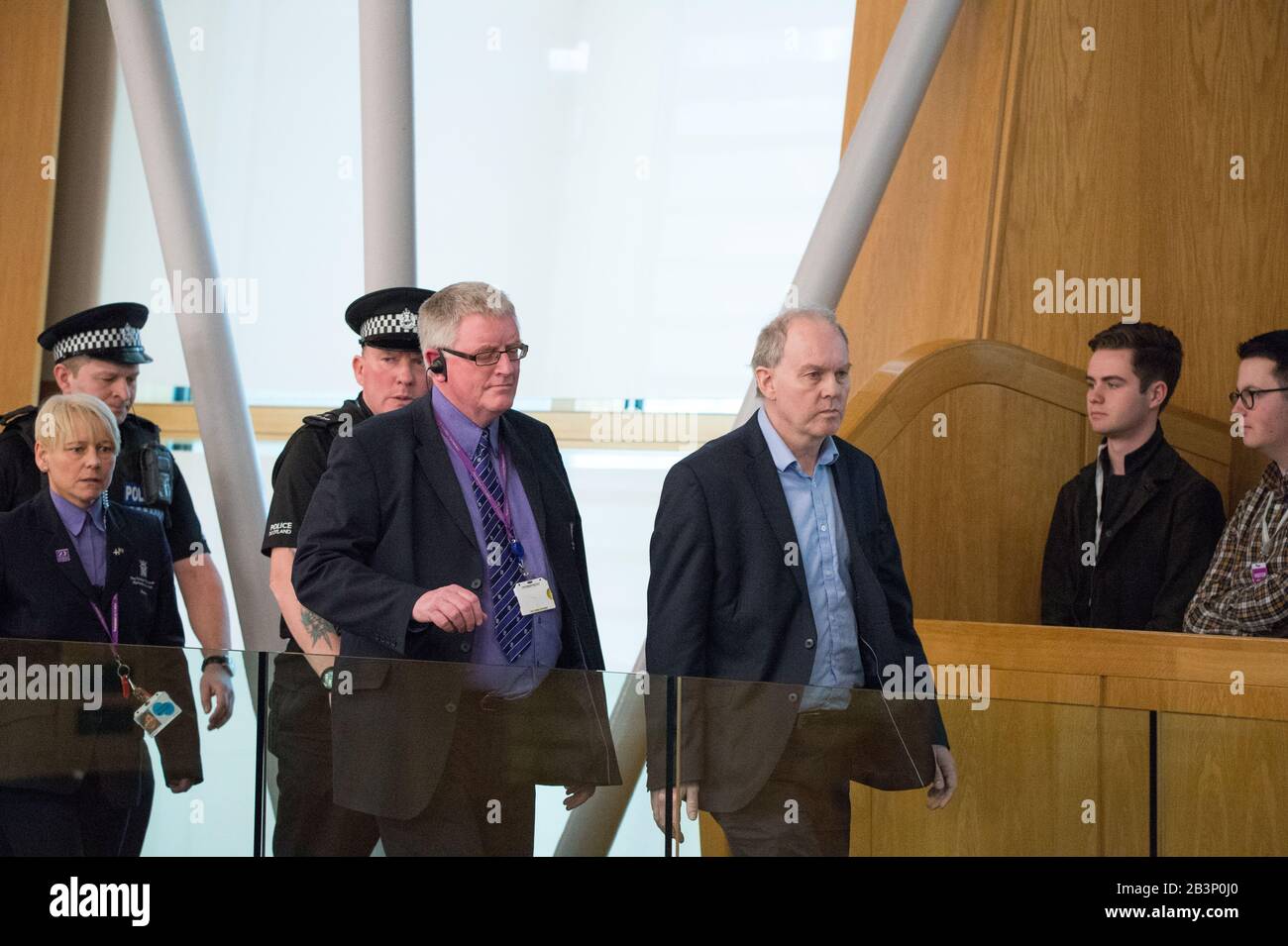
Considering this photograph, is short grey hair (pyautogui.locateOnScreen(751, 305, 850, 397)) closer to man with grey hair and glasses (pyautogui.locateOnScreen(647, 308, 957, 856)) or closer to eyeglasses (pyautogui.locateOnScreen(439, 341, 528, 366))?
man with grey hair and glasses (pyautogui.locateOnScreen(647, 308, 957, 856))

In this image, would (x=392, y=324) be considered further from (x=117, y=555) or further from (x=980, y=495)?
(x=980, y=495)

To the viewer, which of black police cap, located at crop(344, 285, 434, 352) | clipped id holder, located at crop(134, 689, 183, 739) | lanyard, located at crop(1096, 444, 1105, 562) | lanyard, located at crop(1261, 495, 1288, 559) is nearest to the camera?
clipped id holder, located at crop(134, 689, 183, 739)

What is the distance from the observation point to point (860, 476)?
133 inches

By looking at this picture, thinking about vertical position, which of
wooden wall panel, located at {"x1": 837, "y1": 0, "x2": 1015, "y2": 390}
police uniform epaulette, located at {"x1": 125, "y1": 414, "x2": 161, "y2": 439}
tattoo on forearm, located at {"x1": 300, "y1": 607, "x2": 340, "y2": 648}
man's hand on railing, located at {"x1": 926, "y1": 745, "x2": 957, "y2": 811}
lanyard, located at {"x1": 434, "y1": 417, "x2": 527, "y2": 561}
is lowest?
man's hand on railing, located at {"x1": 926, "y1": 745, "x2": 957, "y2": 811}

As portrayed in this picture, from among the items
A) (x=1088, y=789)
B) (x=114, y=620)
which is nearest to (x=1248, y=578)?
(x=1088, y=789)

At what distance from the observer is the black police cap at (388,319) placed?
397cm

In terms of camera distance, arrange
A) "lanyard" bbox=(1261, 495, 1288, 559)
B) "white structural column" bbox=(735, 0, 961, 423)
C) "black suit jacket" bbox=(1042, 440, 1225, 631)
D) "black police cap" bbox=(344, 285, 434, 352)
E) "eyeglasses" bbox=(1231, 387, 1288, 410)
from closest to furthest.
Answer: "black police cap" bbox=(344, 285, 434, 352), "lanyard" bbox=(1261, 495, 1288, 559), "eyeglasses" bbox=(1231, 387, 1288, 410), "black suit jacket" bbox=(1042, 440, 1225, 631), "white structural column" bbox=(735, 0, 961, 423)

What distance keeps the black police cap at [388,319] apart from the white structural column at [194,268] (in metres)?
2.47

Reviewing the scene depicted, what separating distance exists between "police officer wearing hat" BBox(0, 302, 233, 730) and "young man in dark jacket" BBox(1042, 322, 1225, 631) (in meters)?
2.48

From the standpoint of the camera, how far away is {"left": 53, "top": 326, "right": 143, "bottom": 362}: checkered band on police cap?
4617 millimetres

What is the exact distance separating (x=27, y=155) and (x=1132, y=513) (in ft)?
19.9

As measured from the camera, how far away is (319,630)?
12.1ft

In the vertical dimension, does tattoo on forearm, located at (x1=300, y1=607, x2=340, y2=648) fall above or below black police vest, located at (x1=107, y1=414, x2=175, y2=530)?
below

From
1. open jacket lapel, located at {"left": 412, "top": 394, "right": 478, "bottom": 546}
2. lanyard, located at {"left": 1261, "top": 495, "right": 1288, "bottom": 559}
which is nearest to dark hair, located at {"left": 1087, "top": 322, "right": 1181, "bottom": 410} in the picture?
lanyard, located at {"left": 1261, "top": 495, "right": 1288, "bottom": 559}
